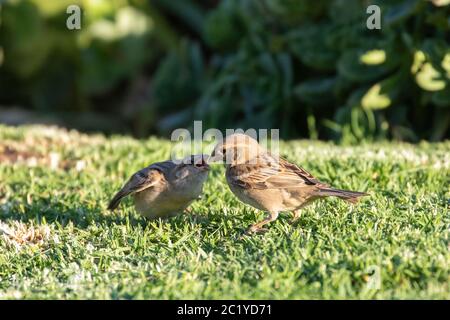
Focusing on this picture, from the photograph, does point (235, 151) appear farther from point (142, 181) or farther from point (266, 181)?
point (142, 181)

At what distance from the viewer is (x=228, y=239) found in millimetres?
5371

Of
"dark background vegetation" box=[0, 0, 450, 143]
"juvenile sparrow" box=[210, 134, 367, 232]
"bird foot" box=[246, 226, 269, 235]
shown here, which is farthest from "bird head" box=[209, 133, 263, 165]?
"dark background vegetation" box=[0, 0, 450, 143]

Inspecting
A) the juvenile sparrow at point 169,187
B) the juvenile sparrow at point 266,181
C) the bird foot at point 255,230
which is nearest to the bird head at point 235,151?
the juvenile sparrow at point 266,181

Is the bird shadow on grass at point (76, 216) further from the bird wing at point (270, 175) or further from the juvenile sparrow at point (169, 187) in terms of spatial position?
the bird wing at point (270, 175)

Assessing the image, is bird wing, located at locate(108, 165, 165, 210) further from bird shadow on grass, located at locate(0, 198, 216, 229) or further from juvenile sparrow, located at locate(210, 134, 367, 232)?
juvenile sparrow, located at locate(210, 134, 367, 232)

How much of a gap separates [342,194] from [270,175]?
2.07 ft

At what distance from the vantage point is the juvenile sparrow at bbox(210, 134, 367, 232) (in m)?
5.52

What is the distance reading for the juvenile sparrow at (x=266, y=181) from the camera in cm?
552

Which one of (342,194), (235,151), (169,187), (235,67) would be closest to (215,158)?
(235,151)

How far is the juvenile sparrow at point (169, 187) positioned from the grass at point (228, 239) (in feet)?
0.41

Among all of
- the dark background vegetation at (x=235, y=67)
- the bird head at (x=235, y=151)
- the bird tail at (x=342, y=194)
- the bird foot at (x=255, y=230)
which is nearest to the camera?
the bird tail at (x=342, y=194)

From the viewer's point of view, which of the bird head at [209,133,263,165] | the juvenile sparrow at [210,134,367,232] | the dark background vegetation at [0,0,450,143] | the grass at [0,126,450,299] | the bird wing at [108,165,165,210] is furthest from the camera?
the dark background vegetation at [0,0,450,143]
